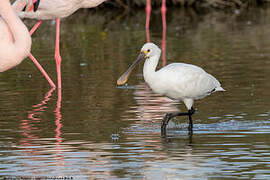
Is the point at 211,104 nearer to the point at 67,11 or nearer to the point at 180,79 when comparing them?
the point at 180,79

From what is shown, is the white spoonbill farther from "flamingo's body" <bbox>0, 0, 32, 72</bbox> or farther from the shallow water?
"flamingo's body" <bbox>0, 0, 32, 72</bbox>

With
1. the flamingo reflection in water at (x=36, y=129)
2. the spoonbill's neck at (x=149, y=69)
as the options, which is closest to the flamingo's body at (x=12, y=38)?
the flamingo reflection in water at (x=36, y=129)

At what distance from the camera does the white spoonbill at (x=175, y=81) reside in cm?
834

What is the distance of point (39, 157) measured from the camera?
7.02 m

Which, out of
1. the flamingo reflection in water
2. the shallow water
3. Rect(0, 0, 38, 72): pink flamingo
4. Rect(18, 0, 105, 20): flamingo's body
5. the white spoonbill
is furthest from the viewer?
Rect(18, 0, 105, 20): flamingo's body

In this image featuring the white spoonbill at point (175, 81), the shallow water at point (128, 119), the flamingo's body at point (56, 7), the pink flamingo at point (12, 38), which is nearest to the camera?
the shallow water at point (128, 119)

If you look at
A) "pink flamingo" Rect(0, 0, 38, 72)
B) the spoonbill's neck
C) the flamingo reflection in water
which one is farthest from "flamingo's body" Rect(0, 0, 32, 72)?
the spoonbill's neck

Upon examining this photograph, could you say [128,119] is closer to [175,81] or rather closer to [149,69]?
[149,69]

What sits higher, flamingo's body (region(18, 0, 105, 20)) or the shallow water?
flamingo's body (region(18, 0, 105, 20))

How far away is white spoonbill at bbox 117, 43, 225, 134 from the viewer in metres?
8.34

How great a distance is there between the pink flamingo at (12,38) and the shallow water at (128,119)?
87cm

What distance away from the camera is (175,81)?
328 inches

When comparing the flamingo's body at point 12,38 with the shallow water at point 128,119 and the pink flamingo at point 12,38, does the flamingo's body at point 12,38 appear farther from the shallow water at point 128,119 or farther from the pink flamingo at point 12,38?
the shallow water at point 128,119

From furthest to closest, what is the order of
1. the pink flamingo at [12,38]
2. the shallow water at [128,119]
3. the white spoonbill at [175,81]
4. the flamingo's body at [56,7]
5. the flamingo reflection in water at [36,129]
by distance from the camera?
the flamingo's body at [56,7], the white spoonbill at [175,81], the pink flamingo at [12,38], the flamingo reflection in water at [36,129], the shallow water at [128,119]
